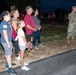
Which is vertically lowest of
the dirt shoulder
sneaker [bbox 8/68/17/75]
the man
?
the dirt shoulder

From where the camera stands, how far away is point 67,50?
10.5 metres

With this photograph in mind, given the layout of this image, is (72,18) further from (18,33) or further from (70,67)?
(18,33)

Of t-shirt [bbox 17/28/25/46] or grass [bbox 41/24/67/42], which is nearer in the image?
t-shirt [bbox 17/28/25/46]

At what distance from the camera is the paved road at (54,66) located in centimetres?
748

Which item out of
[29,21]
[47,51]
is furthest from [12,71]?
[47,51]

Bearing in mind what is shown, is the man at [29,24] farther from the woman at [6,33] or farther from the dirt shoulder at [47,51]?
the woman at [6,33]

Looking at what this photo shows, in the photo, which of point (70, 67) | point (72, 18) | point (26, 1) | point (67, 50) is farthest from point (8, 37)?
point (26, 1)

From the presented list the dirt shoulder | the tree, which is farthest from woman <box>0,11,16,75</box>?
the tree

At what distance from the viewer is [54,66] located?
27.1 ft

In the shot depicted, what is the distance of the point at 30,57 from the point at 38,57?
30cm

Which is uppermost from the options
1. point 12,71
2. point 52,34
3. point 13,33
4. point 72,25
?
point 13,33

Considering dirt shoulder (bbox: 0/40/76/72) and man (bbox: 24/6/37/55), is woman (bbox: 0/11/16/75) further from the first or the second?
man (bbox: 24/6/37/55)

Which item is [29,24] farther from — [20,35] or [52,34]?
[52,34]

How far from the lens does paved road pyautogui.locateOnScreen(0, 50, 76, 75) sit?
24.6ft
